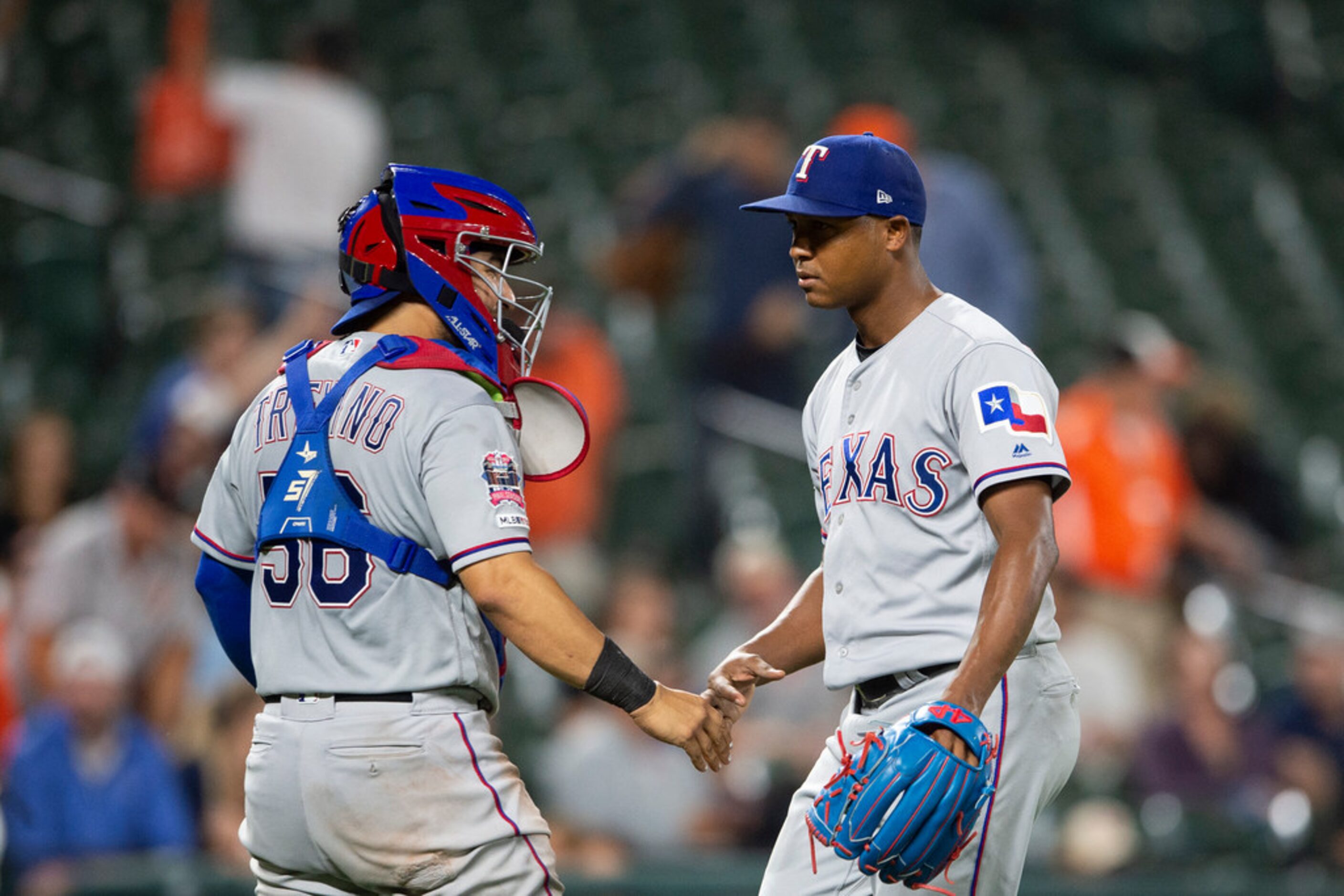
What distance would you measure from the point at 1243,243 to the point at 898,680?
9.65 meters

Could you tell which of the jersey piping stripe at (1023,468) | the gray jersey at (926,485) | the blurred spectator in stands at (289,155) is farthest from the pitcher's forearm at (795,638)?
the blurred spectator in stands at (289,155)

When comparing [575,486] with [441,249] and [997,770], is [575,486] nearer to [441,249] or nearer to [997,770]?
[441,249]

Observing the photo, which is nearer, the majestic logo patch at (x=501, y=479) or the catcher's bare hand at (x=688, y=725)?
the majestic logo patch at (x=501, y=479)

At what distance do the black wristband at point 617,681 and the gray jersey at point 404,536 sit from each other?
0.77 ft

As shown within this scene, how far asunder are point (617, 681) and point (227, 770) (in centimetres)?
333

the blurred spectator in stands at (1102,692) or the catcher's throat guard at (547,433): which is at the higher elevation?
the catcher's throat guard at (547,433)

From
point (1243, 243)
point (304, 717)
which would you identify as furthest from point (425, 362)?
point (1243, 243)

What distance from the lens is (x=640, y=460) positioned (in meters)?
8.80

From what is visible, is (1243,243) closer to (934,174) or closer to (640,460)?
(640,460)

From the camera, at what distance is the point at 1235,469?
8.36 metres

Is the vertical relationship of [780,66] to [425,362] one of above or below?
above

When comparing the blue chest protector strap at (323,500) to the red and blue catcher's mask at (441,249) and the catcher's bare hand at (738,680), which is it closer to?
the red and blue catcher's mask at (441,249)

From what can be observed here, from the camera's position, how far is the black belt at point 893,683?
330 cm

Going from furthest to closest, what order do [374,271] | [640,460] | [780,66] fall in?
[780,66] < [640,460] < [374,271]
